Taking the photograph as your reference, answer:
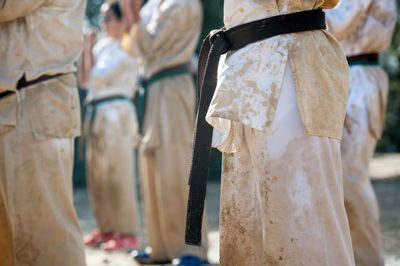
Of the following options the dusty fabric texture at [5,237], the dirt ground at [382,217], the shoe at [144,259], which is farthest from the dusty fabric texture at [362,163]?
the dusty fabric texture at [5,237]

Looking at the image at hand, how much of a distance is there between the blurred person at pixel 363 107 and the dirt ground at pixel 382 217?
89 centimetres

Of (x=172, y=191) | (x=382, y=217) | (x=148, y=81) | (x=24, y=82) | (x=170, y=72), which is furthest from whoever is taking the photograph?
(x=382, y=217)

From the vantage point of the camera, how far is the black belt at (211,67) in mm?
2539

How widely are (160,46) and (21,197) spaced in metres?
2.42

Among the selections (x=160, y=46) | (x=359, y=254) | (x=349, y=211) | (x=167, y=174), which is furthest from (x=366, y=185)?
(x=160, y=46)

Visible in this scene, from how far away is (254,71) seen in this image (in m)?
2.50

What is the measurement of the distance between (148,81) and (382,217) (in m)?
4.19

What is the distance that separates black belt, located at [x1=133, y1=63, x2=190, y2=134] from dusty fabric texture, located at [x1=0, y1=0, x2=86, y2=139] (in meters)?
1.87

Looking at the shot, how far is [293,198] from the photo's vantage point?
2428 millimetres

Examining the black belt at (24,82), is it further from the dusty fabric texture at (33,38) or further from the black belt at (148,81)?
the black belt at (148,81)

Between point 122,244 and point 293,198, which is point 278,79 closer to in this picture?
point 293,198

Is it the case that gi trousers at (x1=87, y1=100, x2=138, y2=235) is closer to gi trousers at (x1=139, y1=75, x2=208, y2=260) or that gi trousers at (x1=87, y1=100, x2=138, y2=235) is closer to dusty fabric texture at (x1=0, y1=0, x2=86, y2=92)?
gi trousers at (x1=139, y1=75, x2=208, y2=260)

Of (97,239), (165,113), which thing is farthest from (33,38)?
(97,239)

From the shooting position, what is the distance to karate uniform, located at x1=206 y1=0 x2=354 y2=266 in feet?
7.90
